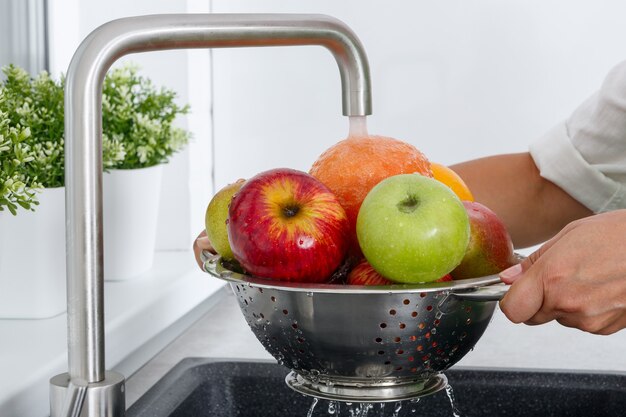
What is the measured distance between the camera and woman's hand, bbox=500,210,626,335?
633 mm

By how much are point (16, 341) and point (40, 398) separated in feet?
0.41

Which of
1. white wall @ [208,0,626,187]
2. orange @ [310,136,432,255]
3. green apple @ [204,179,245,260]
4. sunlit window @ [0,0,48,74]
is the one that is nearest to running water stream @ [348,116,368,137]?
orange @ [310,136,432,255]

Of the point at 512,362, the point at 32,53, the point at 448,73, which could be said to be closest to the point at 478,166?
the point at 512,362

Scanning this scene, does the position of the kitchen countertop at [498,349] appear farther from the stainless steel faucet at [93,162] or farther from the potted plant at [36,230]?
the stainless steel faucet at [93,162]

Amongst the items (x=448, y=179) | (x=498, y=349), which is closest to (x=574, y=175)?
(x=498, y=349)

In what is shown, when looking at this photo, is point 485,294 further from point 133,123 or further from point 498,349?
point 133,123

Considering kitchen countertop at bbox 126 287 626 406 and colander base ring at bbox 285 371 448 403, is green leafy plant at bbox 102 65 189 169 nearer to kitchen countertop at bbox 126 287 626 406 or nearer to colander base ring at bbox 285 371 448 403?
kitchen countertop at bbox 126 287 626 406

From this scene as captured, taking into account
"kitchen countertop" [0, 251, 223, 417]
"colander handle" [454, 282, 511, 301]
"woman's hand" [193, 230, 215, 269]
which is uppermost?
"woman's hand" [193, 230, 215, 269]

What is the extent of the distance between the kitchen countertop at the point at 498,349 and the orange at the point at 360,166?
481 mm

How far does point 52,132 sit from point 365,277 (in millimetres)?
616

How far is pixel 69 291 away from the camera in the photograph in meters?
0.60

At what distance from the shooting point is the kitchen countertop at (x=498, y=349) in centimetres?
117

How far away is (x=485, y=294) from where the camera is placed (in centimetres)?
59

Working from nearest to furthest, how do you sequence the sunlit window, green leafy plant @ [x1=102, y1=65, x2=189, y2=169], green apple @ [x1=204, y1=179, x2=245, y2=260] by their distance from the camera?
green apple @ [x1=204, y1=179, x2=245, y2=260] → green leafy plant @ [x1=102, y1=65, x2=189, y2=169] → the sunlit window
